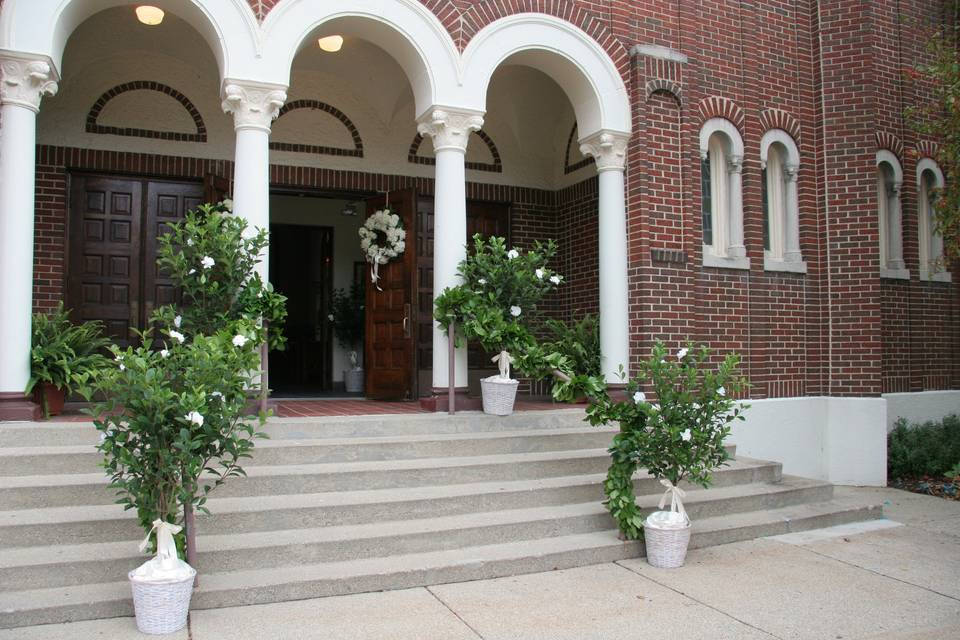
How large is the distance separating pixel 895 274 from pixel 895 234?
0.53 meters

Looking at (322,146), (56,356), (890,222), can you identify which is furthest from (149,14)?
(890,222)

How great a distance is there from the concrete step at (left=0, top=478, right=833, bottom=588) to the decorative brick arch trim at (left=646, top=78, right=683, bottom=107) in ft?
14.7

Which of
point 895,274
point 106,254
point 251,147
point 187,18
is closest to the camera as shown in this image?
point 251,147

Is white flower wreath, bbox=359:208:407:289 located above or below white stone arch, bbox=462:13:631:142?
below

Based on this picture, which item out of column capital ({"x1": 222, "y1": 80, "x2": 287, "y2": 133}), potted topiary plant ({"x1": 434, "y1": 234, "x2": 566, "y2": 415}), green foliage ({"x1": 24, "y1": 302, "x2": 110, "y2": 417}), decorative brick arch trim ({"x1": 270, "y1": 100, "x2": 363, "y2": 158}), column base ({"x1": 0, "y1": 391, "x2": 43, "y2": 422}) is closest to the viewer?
column base ({"x1": 0, "y1": 391, "x2": 43, "y2": 422})

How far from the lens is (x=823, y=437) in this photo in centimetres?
898

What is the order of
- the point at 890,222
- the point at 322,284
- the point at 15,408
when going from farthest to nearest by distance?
the point at 322,284 < the point at 890,222 < the point at 15,408

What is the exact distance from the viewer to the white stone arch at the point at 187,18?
5.97m

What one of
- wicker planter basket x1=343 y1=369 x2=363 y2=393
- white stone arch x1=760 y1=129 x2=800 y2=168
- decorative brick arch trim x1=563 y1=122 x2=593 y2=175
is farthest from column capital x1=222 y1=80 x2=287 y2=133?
white stone arch x1=760 y1=129 x2=800 y2=168

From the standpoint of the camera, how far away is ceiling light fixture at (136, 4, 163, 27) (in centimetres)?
757

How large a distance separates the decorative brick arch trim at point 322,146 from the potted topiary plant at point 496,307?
2.94 meters

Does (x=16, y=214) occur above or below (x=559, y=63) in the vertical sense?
below

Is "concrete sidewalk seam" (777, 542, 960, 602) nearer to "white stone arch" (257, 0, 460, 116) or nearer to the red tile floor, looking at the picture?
the red tile floor

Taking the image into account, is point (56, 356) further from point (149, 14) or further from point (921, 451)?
point (921, 451)
